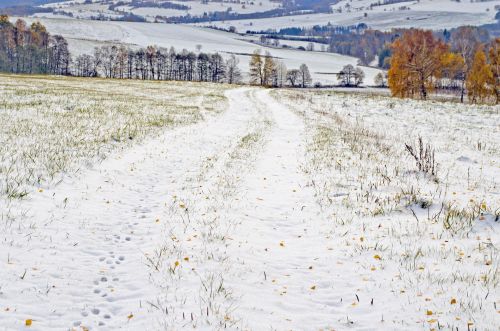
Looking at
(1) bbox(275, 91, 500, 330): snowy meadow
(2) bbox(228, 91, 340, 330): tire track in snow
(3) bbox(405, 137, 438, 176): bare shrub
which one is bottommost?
(2) bbox(228, 91, 340, 330): tire track in snow

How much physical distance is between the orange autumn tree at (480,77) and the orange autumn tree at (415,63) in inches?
204

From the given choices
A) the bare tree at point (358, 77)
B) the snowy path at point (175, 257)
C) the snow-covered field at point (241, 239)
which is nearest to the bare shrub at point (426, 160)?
the snow-covered field at point (241, 239)

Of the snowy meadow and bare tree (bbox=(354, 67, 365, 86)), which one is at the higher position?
bare tree (bbox=(354, 67, 365, 86))

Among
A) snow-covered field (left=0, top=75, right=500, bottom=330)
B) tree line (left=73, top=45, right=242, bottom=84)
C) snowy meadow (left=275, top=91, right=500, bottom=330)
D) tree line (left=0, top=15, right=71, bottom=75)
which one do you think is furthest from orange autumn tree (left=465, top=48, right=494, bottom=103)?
tree line (left=0, top=15, right=71, bottom=75)

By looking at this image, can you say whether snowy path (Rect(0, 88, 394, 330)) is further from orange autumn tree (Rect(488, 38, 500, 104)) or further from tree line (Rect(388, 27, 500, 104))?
orange autumn tree (Rect(488, 38, 500, 104))

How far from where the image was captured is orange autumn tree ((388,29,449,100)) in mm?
56750

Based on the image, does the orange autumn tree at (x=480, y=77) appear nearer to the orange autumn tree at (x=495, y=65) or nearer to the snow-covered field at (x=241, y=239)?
the orange autumn tree at (x=495, y=65)

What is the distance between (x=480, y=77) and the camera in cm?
5972

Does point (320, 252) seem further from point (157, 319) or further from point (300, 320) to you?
point (157, 319)

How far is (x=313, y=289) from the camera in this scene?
18.7ft

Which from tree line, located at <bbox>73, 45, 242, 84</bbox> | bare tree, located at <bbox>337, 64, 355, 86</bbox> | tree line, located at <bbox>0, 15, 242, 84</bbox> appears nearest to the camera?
tree line, located at <bbox>0, 15, 242, 84</bbox>

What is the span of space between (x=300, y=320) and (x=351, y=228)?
326 centimetres

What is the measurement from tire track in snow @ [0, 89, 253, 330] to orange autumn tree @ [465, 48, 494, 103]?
205 ft

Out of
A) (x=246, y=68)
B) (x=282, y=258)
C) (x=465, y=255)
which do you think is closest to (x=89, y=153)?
(x=282, y=258)
